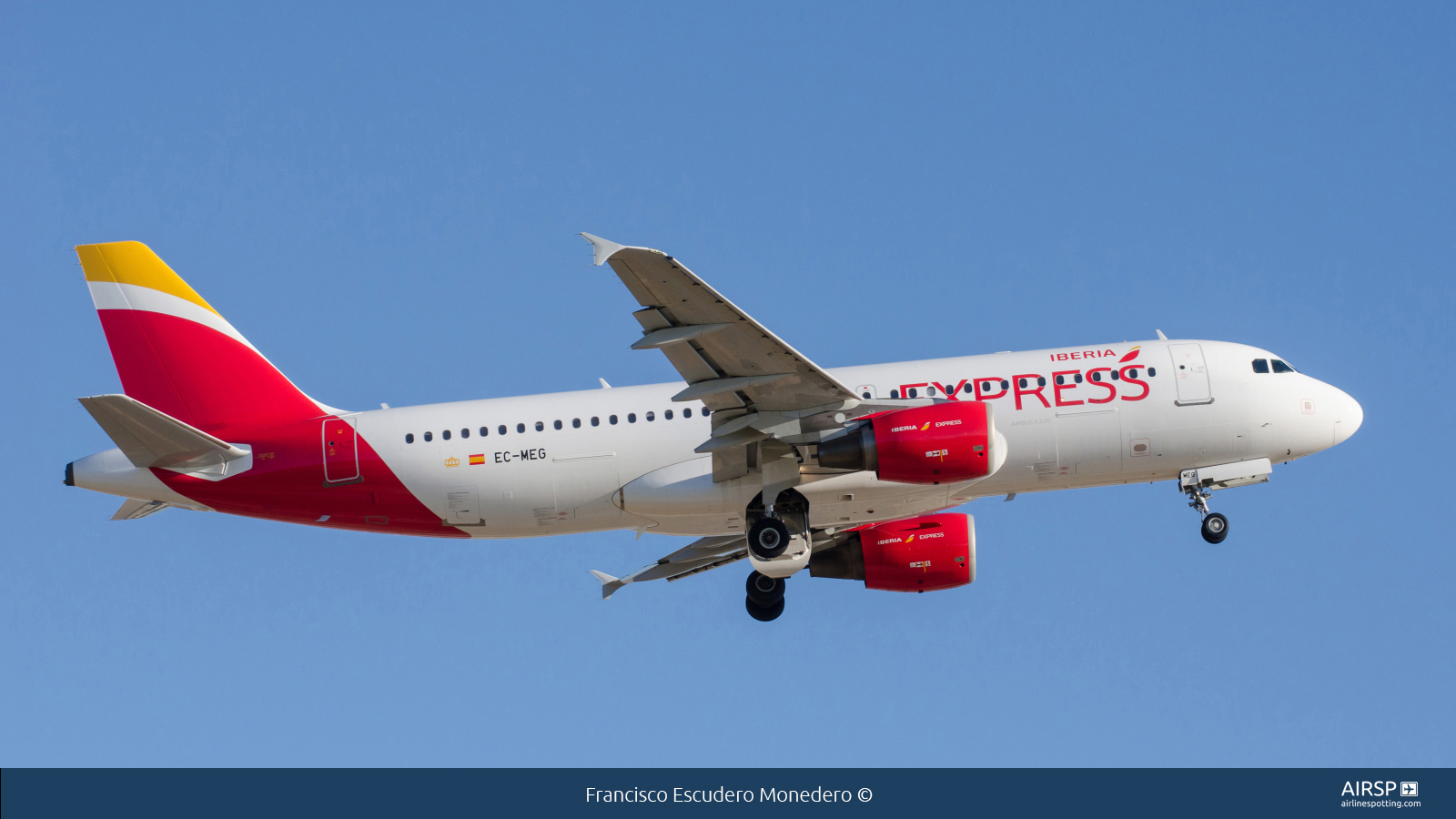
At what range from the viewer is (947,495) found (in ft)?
120

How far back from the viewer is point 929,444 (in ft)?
108

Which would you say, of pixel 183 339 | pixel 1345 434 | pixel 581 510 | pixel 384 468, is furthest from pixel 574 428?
pixel 1345 434

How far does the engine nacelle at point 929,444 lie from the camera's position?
108 ft

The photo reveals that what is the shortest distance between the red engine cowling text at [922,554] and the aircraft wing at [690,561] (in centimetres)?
383

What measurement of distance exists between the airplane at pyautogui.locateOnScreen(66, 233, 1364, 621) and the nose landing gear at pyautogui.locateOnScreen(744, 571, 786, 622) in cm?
370

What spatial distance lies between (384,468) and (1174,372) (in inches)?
786

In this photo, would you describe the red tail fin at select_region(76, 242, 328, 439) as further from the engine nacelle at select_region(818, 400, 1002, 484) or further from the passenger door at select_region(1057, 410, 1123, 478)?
the passenger door at select_region(1057, 410, 1123, 478)

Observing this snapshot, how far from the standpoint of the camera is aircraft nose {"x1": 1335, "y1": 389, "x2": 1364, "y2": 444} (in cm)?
3722

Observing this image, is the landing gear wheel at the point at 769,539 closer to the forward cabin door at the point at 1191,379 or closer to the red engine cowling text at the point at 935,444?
the red engine cowling text at the point at 935,444

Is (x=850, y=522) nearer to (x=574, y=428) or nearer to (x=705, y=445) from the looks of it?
(x=705, y=445)

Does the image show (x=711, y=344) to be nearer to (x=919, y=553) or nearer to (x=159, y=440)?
(x=919, y=553)

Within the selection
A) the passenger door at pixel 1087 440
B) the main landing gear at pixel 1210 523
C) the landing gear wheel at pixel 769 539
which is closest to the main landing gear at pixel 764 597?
the landing gear wheel at pixel 769 539

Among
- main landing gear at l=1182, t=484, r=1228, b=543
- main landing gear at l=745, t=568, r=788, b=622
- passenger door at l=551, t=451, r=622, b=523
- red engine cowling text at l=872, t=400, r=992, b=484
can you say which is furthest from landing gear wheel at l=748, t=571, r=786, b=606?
main landing gear at l=1182, t=484, r=1228, b=543

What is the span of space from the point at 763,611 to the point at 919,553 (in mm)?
4784
